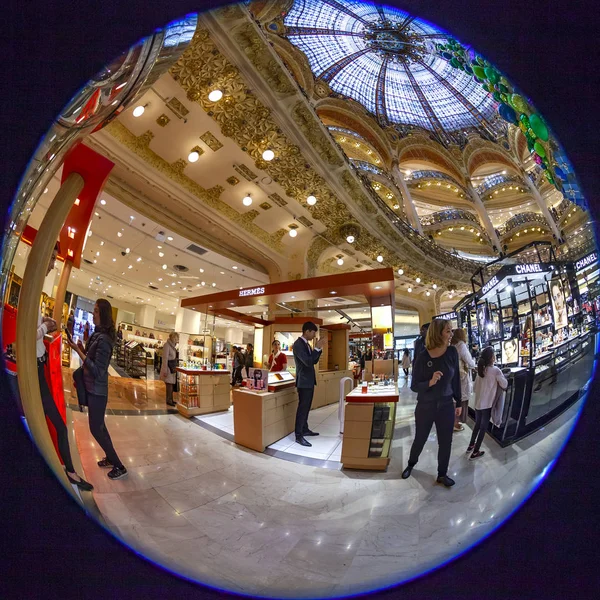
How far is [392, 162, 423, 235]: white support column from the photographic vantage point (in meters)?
0.84

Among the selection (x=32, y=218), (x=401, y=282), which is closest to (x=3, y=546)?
(x=32, y=218)

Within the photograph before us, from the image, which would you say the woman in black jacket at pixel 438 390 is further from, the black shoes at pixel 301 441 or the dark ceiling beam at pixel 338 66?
the dark ceiling beam at pixel 338 66

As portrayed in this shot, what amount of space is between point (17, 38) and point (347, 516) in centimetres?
108

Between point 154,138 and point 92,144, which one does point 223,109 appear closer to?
point 154,138

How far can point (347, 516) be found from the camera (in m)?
0.50

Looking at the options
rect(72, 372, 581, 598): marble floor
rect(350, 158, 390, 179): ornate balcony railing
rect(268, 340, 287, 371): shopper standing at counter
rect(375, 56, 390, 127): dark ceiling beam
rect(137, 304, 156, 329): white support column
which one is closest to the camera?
rect(72, 372, 581, 598): marble floor

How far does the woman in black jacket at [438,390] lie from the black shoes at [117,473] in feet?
1.64

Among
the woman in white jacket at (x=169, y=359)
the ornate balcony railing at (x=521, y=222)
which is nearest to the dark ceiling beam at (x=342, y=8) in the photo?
the ornate balcony railing at (x=521, y=222)

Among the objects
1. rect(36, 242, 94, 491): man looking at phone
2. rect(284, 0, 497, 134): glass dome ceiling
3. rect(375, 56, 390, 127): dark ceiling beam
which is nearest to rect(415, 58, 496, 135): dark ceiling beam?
rect(284, 0, 497, 134): glass dome ceiling

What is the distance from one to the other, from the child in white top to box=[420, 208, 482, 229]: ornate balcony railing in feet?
1.33

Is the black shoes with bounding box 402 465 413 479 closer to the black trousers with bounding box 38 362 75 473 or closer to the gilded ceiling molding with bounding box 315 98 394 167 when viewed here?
the black trousers with bounding box 38 362 75 473

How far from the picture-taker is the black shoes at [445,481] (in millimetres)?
543

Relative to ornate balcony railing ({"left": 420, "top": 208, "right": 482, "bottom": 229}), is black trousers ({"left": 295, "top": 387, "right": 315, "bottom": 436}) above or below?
below

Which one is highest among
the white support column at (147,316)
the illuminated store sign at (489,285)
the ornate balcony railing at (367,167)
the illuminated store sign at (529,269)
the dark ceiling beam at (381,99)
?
the dark ceiling beam at (381,99)
